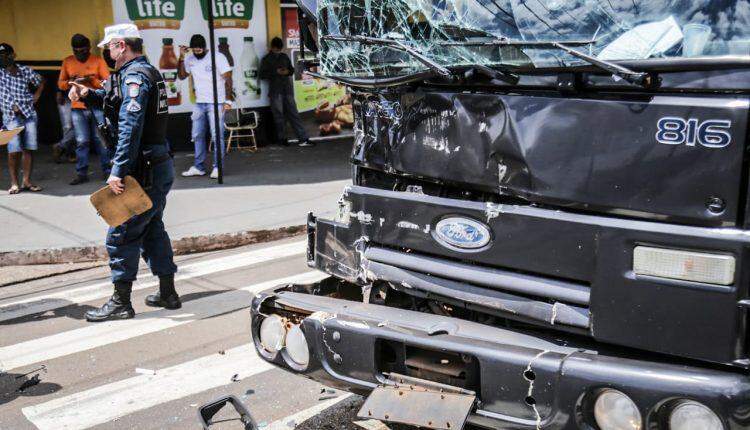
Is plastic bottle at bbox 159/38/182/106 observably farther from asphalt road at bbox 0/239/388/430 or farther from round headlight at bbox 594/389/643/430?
round headlight at bbox 594/389/643/430

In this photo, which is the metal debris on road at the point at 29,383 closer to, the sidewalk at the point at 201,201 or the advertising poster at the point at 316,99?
the sidewalk at the point at 201,201

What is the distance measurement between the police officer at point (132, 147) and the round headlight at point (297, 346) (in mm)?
2449

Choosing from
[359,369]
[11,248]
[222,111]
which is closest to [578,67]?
[359,369]

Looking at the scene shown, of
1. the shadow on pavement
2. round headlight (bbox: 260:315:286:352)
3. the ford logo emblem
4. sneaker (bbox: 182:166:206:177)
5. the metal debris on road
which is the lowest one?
the shadow on pavement

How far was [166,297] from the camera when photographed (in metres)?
6.40

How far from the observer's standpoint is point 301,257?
7934 mm

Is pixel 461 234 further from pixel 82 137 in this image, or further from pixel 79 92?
pixel 82 137

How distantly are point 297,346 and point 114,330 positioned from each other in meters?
2.71

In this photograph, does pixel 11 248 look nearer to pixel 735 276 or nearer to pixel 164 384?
pixel 164 384

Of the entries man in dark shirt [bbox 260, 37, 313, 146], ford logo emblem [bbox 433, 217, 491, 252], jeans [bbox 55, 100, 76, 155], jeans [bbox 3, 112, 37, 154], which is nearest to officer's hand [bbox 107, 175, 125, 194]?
ford logo emblem [bbox 433, 217, 491, 252]

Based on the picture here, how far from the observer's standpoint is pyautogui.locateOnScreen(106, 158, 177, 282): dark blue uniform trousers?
19.4 ft

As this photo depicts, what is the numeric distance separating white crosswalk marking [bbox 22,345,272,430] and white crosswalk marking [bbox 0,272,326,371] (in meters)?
0.73

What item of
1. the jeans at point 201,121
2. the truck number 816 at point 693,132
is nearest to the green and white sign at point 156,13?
the jeans at point 201,121

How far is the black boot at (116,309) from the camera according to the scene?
6.12 metres
